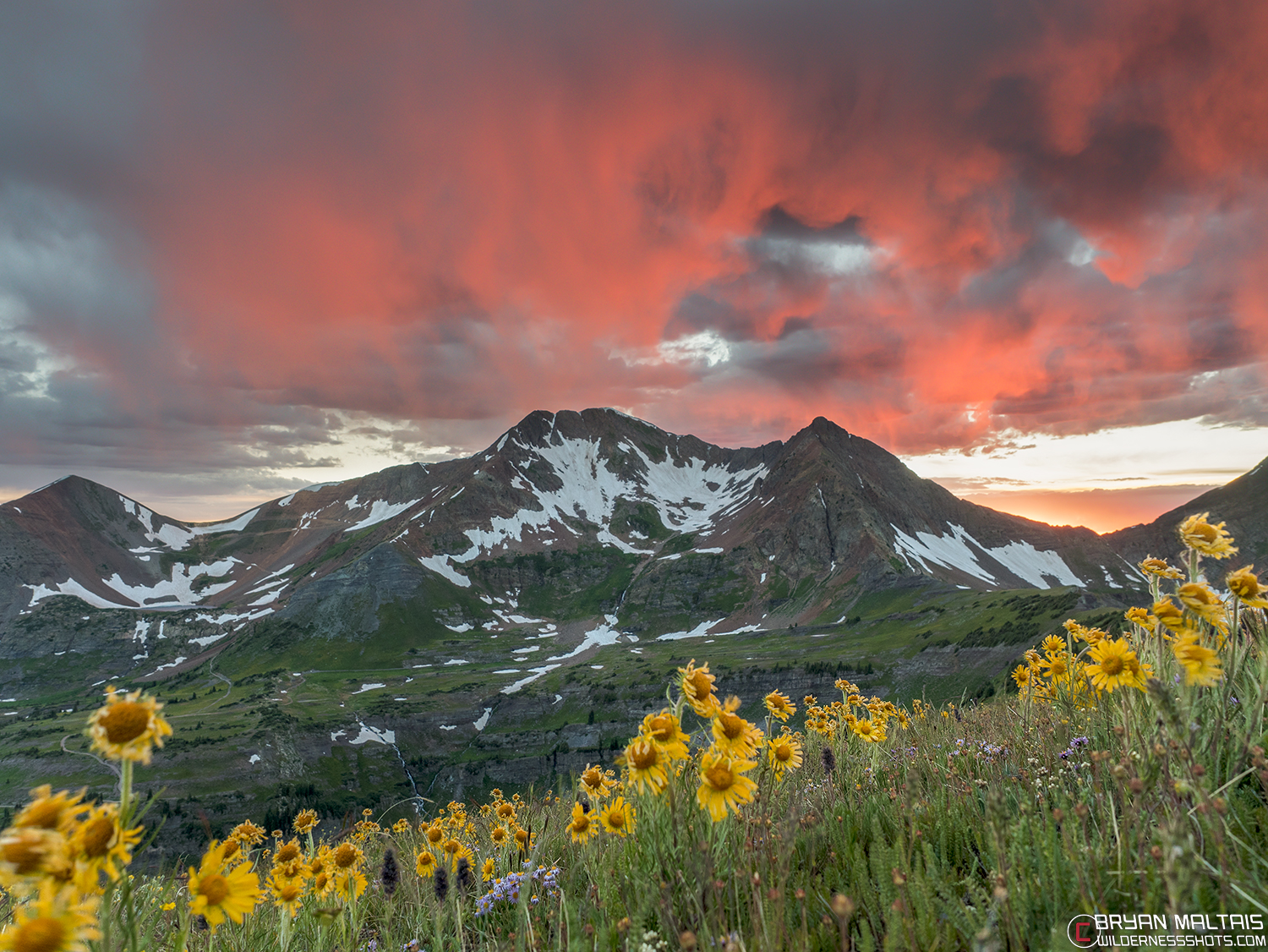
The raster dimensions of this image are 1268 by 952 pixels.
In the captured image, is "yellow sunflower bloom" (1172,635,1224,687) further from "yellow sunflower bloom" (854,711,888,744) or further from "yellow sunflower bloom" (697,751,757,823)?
"yellow sunflower bloom" (854,711,888,744)

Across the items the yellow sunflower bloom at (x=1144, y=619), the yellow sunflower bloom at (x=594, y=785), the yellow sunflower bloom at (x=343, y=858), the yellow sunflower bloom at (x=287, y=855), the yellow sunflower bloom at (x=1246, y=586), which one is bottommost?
the yellow sunflower bloom at (x=343, y=858)

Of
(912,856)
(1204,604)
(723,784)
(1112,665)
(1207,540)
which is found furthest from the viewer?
(1112,665)

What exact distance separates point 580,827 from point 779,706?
2.27m

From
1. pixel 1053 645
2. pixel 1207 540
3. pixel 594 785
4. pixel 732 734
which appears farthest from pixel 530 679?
pixel 1207 540

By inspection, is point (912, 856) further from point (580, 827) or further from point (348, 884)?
point (348, 884)

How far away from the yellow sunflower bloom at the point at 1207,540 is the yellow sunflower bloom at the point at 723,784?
3.10m

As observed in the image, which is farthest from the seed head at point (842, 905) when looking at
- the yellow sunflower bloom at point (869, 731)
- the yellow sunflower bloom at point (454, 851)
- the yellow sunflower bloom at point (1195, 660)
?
the yellow sunflower bloom at point (869, 731)

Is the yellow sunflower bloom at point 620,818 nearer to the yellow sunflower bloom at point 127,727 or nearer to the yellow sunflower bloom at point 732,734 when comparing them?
the yellow sunflower bloom at point 732,734

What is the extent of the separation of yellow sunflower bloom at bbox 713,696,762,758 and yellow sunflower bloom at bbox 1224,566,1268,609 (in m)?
2.76

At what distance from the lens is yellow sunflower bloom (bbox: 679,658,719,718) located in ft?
10.5

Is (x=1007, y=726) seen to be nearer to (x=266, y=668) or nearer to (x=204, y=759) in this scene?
(x=204, y=759)

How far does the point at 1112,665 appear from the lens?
414cm

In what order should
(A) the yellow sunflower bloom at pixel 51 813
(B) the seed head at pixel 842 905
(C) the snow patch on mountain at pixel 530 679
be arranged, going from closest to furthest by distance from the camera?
(B) the seed head at pixel 842 905, (A) the yellow sunflower bloom at pixel 51 813, (C) the snow patch on mountain at pixel 530 679

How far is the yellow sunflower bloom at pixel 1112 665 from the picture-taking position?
A: 3920 millimetres
